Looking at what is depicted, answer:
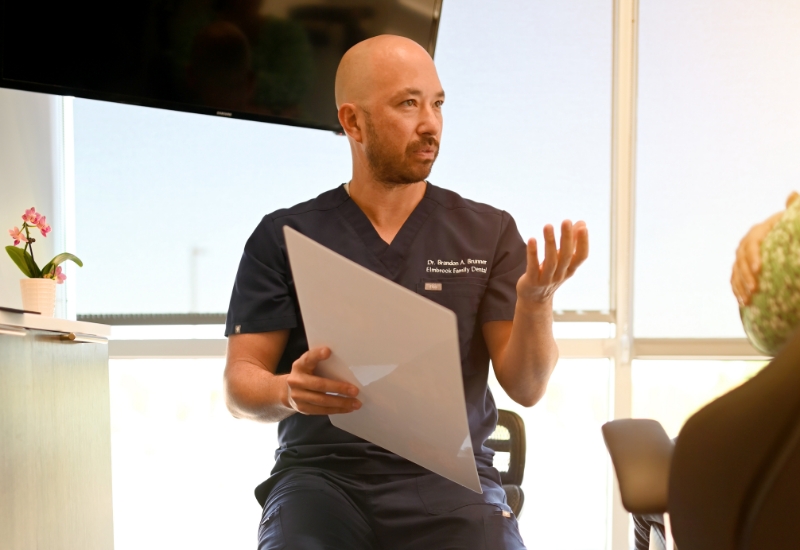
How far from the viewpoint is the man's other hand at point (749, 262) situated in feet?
1.84

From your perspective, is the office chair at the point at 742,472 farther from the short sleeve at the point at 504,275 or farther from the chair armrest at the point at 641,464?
the short sleeve at the point at 504,275

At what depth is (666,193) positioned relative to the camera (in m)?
2.96

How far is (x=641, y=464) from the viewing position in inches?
25.2

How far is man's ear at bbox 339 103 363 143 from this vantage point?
1.65 m

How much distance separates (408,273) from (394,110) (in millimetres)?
357

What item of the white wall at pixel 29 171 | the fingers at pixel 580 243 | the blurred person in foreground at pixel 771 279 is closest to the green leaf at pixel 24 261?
the white wall at pixel 29 171

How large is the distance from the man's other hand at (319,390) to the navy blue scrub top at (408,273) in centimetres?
34

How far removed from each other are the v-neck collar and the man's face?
7 cm

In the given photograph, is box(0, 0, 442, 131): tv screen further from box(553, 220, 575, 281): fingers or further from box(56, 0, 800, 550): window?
box(553, 220, 575, 281): fingers

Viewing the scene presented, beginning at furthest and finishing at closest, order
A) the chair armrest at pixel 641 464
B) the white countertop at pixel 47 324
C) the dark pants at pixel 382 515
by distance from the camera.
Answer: the white countertop at pixel 47 324, the dark pants at pixel 382 515, the chair armrest at pixel 641 464

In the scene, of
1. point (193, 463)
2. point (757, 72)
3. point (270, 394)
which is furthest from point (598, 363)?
point (270, 394)

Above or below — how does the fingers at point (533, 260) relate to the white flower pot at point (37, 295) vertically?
above

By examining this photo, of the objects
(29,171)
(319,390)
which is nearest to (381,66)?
(319,390)

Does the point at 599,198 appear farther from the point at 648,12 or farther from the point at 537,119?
the point at 648,12
